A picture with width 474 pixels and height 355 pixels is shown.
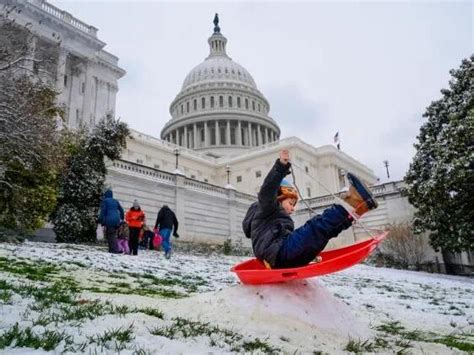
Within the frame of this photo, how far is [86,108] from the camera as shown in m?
39.1

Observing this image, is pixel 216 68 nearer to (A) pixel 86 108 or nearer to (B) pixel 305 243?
(A) pixel 86 108

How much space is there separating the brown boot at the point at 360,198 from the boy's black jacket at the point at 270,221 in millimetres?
677

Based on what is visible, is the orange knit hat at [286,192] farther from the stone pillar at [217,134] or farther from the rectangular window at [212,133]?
the rectangular window at [212,133]

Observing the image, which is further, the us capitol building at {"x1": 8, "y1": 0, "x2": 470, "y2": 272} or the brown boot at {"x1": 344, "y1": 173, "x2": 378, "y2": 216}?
the us capitol building at {"x1": 8, "y1": 0, "x2": 470, "y2": 272}

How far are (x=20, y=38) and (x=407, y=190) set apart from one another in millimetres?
18877

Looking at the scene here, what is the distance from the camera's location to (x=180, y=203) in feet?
83.8

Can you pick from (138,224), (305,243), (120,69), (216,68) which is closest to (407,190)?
(138,224)

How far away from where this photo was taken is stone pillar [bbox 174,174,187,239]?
2520 centimetres

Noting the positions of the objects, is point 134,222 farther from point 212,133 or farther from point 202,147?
point 212,133

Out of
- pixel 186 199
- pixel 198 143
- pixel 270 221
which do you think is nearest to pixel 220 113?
pixel 198 143

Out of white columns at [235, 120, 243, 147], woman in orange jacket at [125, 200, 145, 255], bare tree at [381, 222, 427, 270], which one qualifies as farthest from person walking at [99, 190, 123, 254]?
white columns at [235, 120, 243, 147]

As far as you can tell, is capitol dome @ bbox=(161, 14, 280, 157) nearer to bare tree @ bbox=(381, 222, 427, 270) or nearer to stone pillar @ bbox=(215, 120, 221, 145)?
stone pillar @ bbox=(215, 120, 221, 145)

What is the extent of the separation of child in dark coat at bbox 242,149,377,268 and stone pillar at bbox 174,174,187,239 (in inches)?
834

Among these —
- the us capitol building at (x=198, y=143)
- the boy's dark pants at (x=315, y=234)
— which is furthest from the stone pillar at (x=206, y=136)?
the boy's dark pants at (x=315, y=234)
